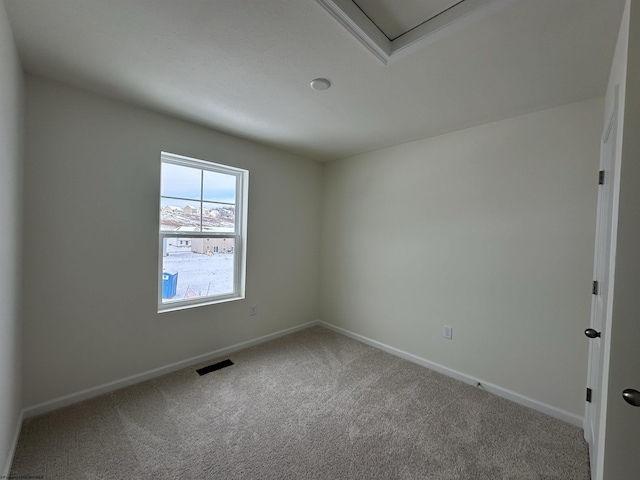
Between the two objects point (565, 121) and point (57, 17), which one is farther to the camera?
point (565, 121)

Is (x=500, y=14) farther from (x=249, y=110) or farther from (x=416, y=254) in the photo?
(x=416, y=254)

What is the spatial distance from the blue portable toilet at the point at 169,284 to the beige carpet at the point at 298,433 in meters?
0.75

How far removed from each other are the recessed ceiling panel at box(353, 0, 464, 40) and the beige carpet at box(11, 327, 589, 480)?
249 centimetres

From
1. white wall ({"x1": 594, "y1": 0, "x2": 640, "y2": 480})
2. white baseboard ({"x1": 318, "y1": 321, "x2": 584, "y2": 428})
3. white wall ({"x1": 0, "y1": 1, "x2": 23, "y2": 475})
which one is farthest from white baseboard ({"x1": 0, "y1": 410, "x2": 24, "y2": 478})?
white baseboard ({"x1": 318, "y1": 321, "x2": 584, "y2": 428})

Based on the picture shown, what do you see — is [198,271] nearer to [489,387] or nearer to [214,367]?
[214,367]

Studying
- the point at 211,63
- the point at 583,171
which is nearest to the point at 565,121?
the point at 583,171

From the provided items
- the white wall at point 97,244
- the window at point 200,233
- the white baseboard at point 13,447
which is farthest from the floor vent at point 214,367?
the white baseboard at point 13,447

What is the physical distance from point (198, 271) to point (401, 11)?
8.80ft

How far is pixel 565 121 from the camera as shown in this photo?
2.03 m

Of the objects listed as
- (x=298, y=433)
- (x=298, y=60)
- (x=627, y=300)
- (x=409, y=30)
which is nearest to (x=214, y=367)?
(x=298, y=433)

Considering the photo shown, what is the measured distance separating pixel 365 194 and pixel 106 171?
8.49 ft

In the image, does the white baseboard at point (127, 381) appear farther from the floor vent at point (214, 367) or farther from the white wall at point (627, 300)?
the white wall at point (627, 300)

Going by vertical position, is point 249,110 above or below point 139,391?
above

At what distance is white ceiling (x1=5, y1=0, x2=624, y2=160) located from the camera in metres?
1.28
